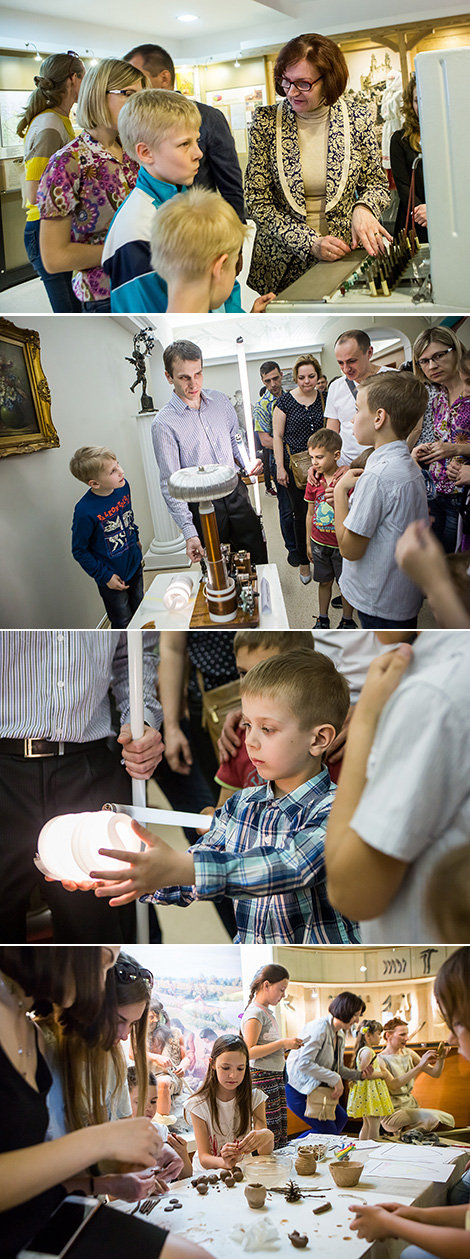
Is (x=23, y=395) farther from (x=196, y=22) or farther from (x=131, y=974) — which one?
(x=131, y=974)

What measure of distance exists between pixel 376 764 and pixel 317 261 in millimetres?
917

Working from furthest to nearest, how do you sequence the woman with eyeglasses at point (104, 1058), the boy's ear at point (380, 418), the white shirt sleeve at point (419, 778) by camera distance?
the woman with eyeglasses at point (104, 1058), the boy's ear at point (380, 418), the white shirt sleeve at point (419, 778)

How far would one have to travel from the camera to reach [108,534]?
1.84 meters

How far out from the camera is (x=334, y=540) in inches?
71.5

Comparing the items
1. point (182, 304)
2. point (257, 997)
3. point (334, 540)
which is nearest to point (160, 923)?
point (257, 997)

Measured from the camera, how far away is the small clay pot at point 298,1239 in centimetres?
188

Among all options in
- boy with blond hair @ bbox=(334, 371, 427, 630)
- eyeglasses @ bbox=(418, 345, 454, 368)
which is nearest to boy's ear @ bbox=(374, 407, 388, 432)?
boy with blond hair @ bbox=(334, 371, 427, 630)

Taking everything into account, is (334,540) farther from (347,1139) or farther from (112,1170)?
(112,1170)

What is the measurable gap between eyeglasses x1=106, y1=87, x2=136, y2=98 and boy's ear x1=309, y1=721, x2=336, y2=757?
117 centimetres

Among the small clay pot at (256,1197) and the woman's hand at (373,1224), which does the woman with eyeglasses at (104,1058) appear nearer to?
the small clay pot at (256,1197)

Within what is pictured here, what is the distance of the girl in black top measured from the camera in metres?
1.74

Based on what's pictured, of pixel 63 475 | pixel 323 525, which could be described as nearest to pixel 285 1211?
pixel 323 525

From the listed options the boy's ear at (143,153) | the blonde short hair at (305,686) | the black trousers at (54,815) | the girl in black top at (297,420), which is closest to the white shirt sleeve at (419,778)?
the blonde short hair at (305,686)

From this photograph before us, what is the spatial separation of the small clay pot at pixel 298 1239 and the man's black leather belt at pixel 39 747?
3.30ft
